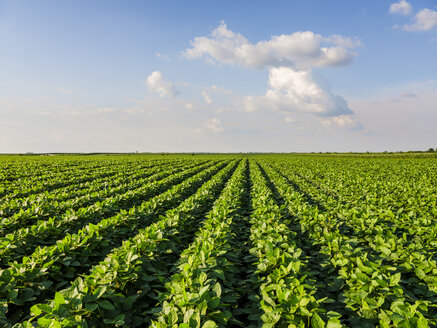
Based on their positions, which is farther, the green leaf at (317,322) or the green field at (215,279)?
the green field at (215,279)

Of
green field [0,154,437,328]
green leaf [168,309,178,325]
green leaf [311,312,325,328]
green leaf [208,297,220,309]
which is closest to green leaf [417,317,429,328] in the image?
green field [0,154,437,328]

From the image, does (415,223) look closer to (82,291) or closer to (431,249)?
(431,249)

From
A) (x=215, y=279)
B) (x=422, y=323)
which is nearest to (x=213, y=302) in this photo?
(x=215, y=279)

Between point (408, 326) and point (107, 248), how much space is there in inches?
238

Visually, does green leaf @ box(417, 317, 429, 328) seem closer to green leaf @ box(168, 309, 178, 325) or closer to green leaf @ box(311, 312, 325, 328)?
green leaf @ box(311, 312, 325, 328)

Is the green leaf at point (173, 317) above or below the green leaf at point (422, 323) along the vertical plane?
below

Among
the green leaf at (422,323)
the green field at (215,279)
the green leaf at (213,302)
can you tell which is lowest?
the green field at (215,279)

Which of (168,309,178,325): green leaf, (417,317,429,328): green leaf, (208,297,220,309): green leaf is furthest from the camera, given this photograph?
(208,297,220,309): green leaf

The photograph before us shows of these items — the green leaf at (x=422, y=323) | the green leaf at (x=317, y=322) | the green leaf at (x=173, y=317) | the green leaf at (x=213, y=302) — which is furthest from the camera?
the green leaf at (x=213, y=302)

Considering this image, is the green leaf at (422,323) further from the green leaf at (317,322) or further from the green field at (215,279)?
the green leaf at (317,322)

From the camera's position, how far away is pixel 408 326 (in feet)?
8.17

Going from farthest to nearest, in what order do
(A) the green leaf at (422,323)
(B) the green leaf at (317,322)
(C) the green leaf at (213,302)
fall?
1. (C) the green leaf at (213,302)
2. (B) the green leaf at (317,322)
3. (A) the green leaf at (422,323)

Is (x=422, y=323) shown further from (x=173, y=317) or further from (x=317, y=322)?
(x=173, y=317)

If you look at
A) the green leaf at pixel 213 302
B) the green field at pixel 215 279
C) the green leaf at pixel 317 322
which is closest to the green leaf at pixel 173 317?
the green field at pixel 215 279
